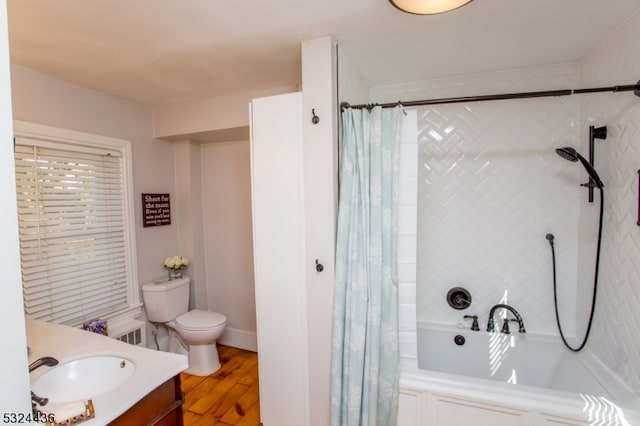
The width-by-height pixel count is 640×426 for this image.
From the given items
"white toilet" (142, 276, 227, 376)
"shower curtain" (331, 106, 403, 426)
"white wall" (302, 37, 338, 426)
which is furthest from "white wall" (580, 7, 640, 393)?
"white toilet" (142, 276, 227, 376)

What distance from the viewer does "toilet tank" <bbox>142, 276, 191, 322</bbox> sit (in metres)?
2.71

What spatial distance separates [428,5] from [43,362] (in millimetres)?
2234

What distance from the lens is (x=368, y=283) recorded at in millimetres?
1663

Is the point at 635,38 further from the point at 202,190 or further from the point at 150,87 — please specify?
the point at 202,190

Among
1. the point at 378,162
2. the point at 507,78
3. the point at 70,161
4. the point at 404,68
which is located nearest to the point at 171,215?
the point at 70,161

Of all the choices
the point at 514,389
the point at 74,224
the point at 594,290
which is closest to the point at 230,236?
the point at 74,224

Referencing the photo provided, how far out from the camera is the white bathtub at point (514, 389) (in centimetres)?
139

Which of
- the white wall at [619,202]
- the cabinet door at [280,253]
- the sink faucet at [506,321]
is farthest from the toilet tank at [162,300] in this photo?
the white wall at [619,202]

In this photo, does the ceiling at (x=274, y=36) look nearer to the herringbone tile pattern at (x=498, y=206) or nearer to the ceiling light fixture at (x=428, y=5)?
the ceiling light fixture at (x=428, y=5)

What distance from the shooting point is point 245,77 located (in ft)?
7.27

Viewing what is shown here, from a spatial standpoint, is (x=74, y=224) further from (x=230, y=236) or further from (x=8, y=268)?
(x=8, y=268)

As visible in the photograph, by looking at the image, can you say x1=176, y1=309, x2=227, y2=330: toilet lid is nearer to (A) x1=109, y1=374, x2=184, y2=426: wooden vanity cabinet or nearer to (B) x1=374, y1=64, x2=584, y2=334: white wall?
(A) x1=109, y1=374, x2=184, y2=426: wooden vanity cabinet

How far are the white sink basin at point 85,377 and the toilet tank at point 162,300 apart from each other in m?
1.34

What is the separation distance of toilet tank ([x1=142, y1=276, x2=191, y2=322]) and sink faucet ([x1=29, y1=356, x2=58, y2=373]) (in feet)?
4.47
